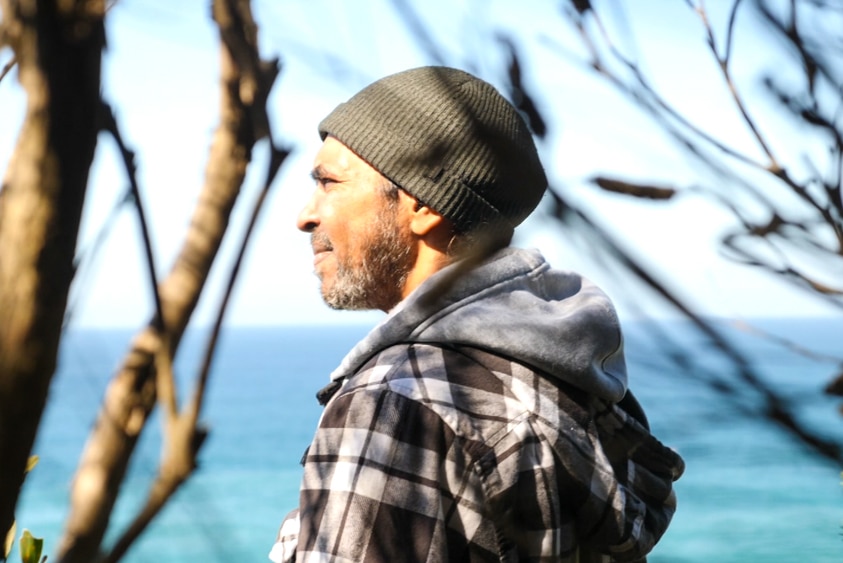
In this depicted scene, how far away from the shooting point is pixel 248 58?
2.77 ft

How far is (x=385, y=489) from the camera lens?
4.10 ft

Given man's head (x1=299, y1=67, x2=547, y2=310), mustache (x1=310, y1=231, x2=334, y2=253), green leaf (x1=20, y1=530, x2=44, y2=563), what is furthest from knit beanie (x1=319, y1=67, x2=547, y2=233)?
green leaf (x1=20, y1=530, x2=44, y2=563)

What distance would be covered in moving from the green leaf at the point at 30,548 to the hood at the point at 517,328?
0.45 m

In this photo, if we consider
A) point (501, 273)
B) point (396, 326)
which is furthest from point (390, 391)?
point (501, 273)

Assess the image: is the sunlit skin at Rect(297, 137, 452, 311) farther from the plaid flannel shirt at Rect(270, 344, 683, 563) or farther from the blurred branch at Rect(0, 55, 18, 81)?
the blurred branch at Rect(0, 55, 18, 81)

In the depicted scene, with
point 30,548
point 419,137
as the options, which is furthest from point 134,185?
point 419,137

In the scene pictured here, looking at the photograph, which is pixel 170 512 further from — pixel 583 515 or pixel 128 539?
pixel 583 515

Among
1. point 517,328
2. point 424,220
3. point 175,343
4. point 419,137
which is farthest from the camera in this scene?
point 424,220

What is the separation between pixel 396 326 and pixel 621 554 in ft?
1.45

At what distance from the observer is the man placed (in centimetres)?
125

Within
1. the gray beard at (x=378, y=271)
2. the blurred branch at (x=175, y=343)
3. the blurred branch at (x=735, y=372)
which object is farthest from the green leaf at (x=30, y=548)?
the blurred branch at (x=735, y=372)

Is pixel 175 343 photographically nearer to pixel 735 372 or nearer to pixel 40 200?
pixel 40 200

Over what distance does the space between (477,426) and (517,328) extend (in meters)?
0.14

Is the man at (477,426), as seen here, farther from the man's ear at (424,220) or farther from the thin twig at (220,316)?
the thin twig at (220,316)
